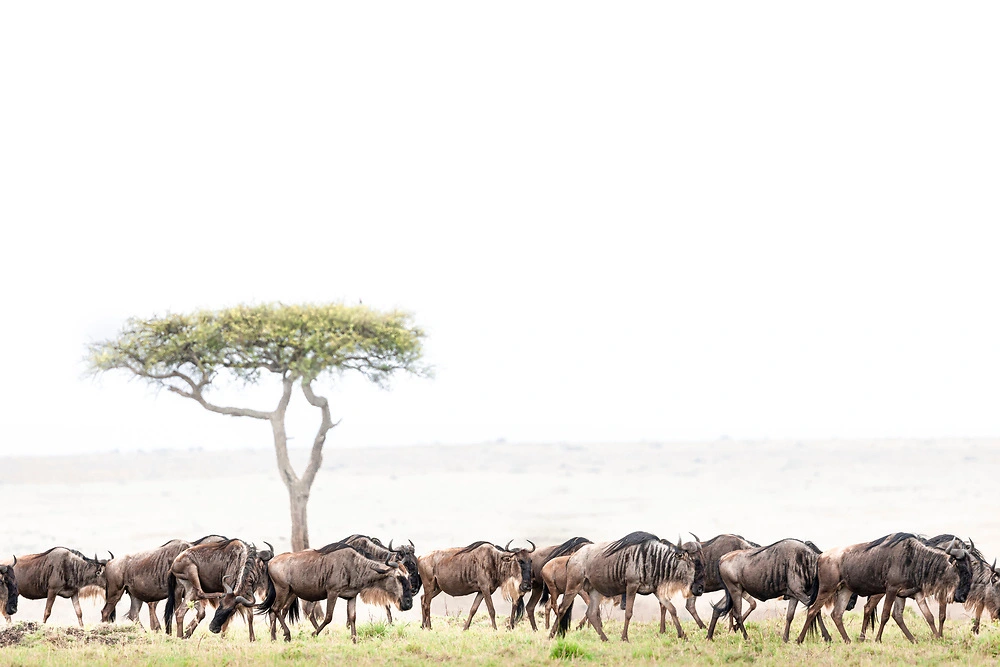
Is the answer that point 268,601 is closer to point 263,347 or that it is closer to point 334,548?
point 334,548

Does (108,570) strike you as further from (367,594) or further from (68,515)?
(68,515)

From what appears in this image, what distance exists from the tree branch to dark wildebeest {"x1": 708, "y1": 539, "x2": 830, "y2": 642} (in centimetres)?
1397

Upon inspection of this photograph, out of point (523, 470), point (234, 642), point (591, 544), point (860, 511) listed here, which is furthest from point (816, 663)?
point (523, 470)

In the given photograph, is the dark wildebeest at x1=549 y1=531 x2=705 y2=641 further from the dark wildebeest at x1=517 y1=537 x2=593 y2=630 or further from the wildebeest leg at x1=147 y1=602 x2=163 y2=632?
the wildebeest leg at x1=147 y1=602 x2=163 y2=632

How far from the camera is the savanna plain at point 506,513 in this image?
16359mm

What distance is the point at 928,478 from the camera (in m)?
77.8

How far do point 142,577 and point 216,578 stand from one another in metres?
1.77

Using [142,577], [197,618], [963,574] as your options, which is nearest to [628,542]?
[963,574]

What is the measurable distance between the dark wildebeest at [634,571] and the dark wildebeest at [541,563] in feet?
4.84

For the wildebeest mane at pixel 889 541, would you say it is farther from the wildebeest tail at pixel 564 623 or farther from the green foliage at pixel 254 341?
the green foliage at pixel 254 341

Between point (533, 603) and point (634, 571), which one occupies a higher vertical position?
point (634, 571)

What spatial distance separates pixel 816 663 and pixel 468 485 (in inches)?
2633

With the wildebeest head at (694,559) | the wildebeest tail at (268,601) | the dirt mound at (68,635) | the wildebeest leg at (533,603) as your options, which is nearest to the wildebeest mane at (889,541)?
the wildebeest head at (694,559)

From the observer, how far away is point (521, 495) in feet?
251
